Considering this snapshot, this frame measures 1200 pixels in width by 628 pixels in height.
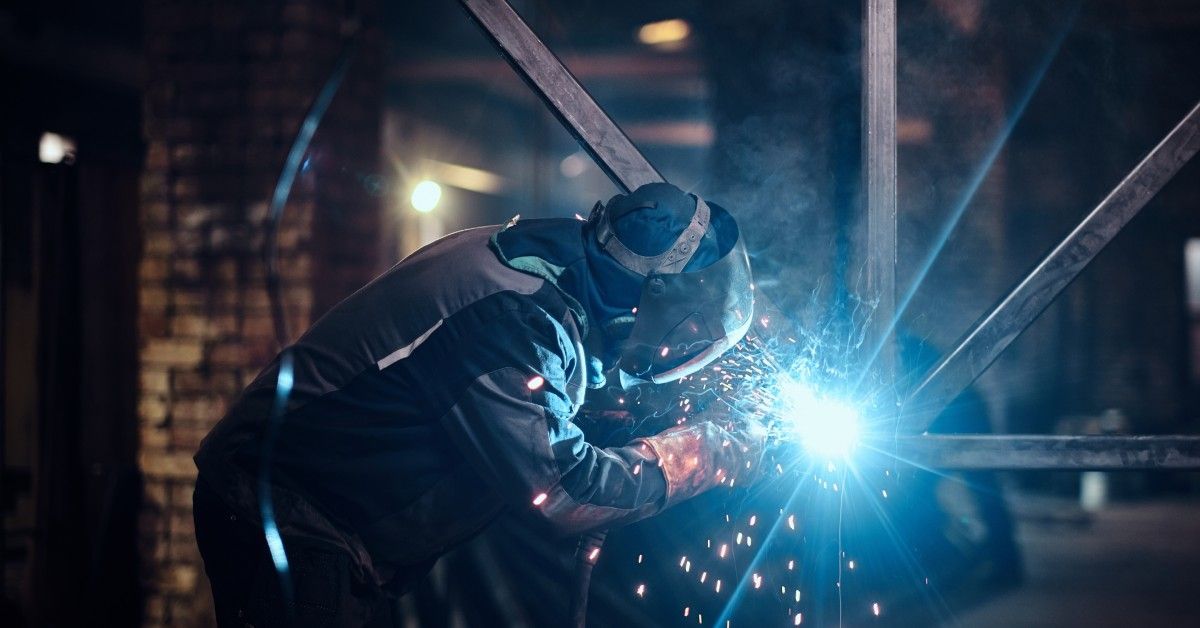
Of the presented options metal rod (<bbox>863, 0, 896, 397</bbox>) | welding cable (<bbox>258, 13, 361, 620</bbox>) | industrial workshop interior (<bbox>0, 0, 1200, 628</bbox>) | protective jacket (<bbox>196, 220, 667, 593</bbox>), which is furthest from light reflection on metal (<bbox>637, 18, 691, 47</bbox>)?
protective jacket (<bbox>196, 220, 667, 593</bbox>)

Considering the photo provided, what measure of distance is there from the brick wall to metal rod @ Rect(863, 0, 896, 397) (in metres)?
1.94

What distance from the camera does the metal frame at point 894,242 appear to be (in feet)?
6.90

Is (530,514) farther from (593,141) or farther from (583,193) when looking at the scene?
(583,193)

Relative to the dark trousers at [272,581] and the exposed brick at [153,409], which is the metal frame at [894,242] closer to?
the dark trousers at [272,581]

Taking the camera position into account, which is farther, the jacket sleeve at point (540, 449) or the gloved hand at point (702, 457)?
the gloved hand at point (702, 457)

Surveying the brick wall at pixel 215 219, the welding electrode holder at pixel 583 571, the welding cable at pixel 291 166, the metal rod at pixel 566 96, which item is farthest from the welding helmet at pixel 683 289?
the brick wall at pixel 215 219

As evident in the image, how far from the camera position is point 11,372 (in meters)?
3.84

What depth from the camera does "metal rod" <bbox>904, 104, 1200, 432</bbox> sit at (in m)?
2.13

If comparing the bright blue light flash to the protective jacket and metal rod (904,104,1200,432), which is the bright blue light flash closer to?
metal rod (904,104,1200,432)

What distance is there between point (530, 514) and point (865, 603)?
3.40 ft

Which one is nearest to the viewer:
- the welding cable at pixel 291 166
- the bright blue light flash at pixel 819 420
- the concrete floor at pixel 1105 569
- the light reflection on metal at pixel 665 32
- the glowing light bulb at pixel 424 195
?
the bright blue light flash at pixel 819 420

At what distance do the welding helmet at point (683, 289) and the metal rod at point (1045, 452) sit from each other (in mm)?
550

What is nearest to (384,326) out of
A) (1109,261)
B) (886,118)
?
(886,118)

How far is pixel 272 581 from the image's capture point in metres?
2.00
